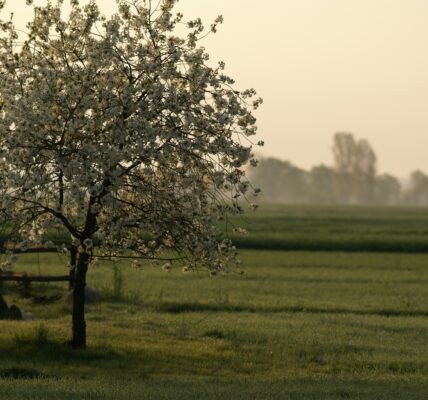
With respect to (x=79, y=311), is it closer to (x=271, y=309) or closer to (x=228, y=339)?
(x=228, y=339)

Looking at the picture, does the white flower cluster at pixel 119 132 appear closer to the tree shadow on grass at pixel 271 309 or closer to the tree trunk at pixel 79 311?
the tree trunk at pixel 79 311

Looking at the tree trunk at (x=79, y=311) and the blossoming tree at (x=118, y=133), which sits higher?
the blossoming tree at (x=118, y=133)

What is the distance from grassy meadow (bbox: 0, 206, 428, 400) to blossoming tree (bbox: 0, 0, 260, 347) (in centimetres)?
183

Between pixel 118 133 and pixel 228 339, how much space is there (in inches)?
353

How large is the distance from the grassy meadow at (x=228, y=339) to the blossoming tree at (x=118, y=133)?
1829mm

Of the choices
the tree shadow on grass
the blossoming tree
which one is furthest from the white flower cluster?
the tree shadow on grass

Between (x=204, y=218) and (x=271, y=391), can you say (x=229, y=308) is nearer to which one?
(x=204, y=218)

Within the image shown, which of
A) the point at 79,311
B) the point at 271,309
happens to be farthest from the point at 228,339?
the point at 271,309

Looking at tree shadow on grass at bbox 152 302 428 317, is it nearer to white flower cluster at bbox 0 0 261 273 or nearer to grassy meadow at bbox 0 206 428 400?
grassy meadow at bbox 0 206 428 400

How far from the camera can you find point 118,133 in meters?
22.9

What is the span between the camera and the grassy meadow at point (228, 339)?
65.8ft

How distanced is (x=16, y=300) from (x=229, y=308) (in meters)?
8.44

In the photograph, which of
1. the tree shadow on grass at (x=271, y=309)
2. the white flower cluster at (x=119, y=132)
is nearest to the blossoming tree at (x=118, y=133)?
the white flower cluster at (x=119, y=132)

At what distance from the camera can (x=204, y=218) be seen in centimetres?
2472
